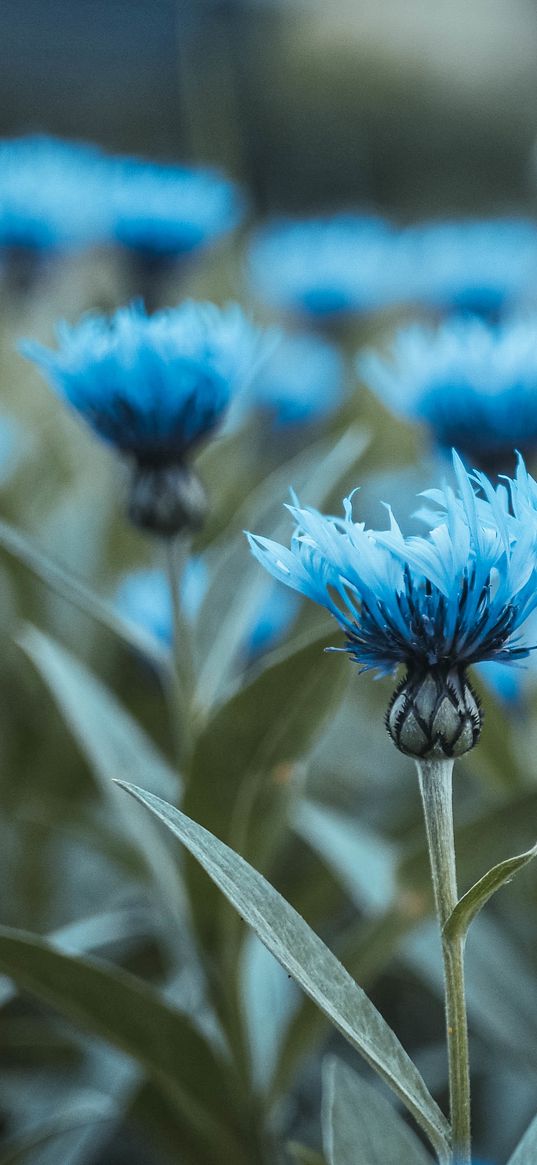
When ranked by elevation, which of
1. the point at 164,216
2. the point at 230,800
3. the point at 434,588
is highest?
the point at 164,216

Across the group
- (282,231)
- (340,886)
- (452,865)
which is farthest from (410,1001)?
(282,231)

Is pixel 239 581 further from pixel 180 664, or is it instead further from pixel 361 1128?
pixel 361 1128

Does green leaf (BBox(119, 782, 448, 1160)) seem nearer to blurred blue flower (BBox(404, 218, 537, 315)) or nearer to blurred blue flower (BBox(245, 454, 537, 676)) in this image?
blurred blue flower (BBox(245, 454, 537, 676))

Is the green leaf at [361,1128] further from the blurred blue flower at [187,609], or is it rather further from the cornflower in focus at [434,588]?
the blurred blue flower at [187,609]

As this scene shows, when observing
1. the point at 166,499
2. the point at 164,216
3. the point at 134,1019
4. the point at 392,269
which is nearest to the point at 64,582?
the point at 166,499

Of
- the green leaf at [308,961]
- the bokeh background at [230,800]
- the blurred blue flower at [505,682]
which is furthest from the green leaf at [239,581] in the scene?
the green leaf at [308,961]
